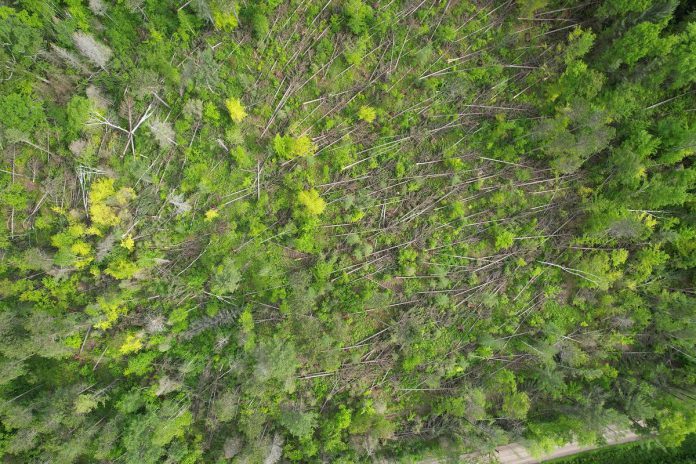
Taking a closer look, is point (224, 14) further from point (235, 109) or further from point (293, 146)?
point (293, 146)

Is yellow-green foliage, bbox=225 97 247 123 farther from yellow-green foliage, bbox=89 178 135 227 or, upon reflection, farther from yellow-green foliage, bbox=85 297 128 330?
yellow-green foliage, bbox=85 297 128 330

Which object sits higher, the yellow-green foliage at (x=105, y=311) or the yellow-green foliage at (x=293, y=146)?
the yellow-green foliage at (x=293, y=146)

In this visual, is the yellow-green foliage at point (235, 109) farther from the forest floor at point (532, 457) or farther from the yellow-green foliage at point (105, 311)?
the forest floor at point (532, 457)

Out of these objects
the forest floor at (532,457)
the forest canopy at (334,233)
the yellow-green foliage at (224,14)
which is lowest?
the forest floor at (532,457)

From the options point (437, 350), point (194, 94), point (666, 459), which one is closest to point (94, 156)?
point (194, 94)

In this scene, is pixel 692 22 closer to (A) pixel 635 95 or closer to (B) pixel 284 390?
(A) pixel 635 95

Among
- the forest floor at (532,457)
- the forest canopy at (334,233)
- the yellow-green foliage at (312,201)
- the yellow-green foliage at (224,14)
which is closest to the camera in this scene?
the yellow-green foliage at (224,14)

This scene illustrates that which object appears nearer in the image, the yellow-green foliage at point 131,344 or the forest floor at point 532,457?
the yellow-green foliage at point 131,344

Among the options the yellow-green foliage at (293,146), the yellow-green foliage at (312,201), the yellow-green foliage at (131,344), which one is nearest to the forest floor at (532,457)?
the yellow-green foliage at (312,201)
